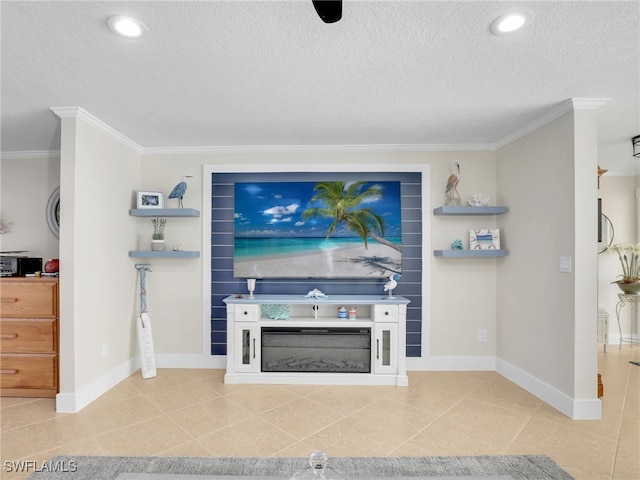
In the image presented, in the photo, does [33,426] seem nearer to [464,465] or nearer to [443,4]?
[464,465]

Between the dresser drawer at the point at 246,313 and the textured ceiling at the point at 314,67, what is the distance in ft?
5.72

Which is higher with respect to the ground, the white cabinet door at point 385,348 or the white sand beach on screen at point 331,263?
the white sand beach on screen at point 331,263

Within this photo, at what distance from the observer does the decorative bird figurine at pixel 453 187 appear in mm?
3717

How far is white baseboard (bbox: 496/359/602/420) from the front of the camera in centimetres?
275

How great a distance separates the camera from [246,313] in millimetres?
3570

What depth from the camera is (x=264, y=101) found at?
2.77m

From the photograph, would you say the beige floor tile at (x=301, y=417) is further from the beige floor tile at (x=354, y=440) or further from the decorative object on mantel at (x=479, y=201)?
the decorative object on mantel at (x=479, y=201)

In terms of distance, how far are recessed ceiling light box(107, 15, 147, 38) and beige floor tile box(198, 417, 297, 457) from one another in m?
2.53

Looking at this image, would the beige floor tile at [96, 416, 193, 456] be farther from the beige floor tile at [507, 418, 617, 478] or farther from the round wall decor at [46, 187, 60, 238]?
the round wall decor at [46, 187, 60, 238]

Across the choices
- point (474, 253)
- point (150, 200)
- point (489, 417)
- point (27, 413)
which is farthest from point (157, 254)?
point (489, 417)

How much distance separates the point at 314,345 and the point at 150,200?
2.35m

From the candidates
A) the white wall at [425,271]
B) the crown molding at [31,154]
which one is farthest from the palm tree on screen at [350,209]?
the crown molding at [31,154]

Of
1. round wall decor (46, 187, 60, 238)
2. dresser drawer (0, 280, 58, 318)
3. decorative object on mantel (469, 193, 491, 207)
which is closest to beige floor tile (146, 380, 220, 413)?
dresser drawer (0, 280, 58, 318)

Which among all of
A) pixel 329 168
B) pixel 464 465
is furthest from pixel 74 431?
pixel 329 168
